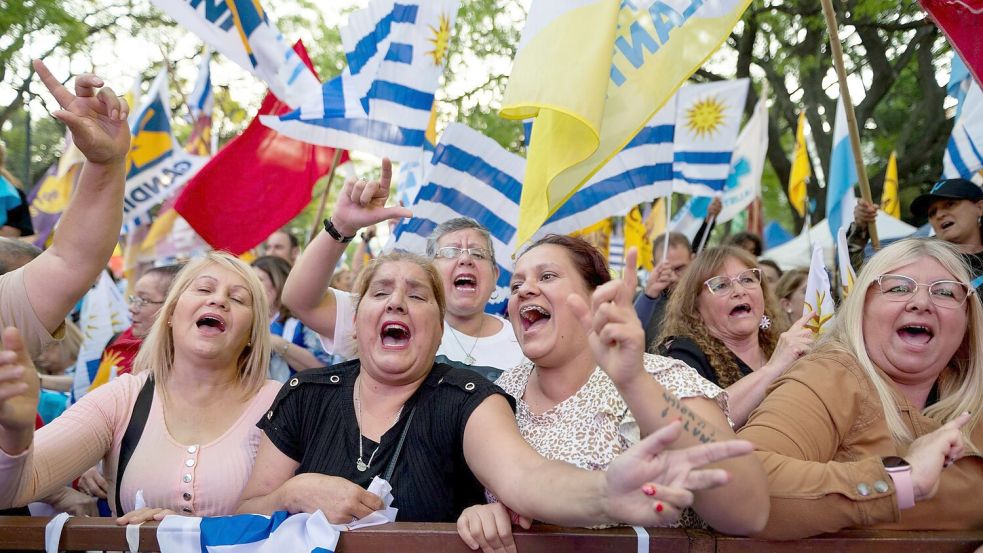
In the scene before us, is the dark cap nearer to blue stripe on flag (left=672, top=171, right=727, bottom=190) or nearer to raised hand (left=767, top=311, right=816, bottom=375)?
blue stripe on flag (left=672, top=171, right=727, bottom=190)

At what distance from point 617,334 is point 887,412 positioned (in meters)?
1.18

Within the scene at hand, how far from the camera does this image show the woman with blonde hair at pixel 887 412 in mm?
2299

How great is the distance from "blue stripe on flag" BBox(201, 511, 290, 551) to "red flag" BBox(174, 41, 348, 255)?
3539 mm

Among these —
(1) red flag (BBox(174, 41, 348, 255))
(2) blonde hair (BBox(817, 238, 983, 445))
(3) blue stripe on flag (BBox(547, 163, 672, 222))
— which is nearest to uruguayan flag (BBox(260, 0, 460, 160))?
(1) red flag (BBox(174, 41, 348, 255))

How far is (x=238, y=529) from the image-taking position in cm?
258

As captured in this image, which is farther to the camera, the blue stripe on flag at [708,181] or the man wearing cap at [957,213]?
the blue stripe on flag at [708,181]

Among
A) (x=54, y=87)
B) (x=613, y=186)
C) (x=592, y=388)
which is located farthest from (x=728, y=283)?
(x=54, y=87)

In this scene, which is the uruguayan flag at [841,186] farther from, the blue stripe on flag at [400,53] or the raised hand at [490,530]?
the raised hand at [490,530]

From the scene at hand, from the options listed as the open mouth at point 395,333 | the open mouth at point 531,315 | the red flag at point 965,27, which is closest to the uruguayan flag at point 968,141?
the red flag at point 965,27

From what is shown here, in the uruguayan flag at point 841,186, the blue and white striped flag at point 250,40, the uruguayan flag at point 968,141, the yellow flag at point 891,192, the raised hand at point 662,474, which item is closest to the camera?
the raised hand at point 662,474

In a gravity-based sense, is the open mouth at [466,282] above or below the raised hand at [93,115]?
below

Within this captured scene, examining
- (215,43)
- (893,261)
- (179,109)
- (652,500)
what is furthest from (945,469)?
(179,109)

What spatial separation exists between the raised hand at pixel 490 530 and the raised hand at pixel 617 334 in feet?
1.87

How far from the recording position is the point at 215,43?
5.48 metres
